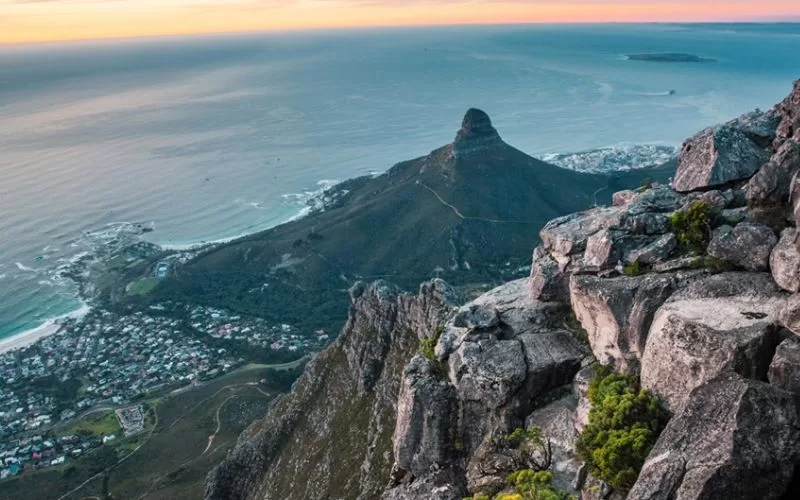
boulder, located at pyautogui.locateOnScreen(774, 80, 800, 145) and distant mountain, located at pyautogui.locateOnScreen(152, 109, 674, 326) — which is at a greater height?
boulder, located at pyautogui.locateOnScreen(774, 80, 800, 145)

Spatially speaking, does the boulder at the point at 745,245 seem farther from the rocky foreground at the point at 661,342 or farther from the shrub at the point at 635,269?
the shrub at the point at 635,269

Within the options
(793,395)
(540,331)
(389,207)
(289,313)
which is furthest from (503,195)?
(793,395)

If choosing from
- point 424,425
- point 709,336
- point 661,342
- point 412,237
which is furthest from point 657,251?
point 412,237

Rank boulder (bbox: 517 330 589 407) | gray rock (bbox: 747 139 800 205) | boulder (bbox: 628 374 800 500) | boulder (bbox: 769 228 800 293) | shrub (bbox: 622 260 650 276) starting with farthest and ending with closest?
boulder (bbox: 517 330 589 407)
shrub (bbox: 622 260 650 276)
gray rock (bbox: 747 139 800 205)
boulder (bbox: 769 228 800 293)
boulder (bbox: 628 374 800 500)

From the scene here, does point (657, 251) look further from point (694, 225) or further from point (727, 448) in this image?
point (727, 448)

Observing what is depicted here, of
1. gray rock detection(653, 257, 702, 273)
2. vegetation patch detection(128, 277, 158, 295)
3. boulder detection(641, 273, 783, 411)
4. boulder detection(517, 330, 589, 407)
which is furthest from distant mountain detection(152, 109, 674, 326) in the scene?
boulder detection(641, 273, 783, 411)

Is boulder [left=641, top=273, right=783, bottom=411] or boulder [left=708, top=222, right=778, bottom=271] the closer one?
boulder [left=641, top=273, right=783, bottom=411]

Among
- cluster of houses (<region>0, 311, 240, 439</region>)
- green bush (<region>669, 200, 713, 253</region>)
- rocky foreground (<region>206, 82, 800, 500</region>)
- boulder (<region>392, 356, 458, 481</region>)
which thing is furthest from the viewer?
cluster of houses (<region>0, 311, 240, 439</region>)

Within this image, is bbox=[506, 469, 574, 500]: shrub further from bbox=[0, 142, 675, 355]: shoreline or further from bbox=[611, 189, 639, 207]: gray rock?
bbox=[0, 142, 675, 355]: shoreline

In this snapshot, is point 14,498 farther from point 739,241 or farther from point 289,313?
point 739,241
